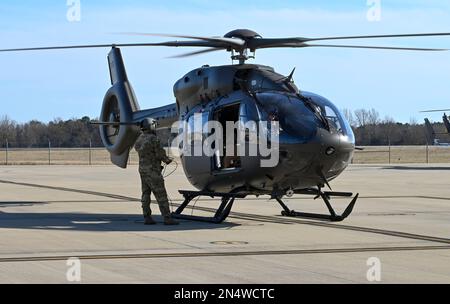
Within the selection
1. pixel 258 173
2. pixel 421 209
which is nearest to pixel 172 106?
pixel 258 173

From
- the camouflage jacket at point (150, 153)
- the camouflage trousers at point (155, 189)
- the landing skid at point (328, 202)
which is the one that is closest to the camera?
the camouflage trousers at point (155, 189)

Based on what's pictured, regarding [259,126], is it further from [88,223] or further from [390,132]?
[390,132]

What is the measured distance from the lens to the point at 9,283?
8930 mm

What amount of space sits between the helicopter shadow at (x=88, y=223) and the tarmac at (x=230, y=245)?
20 millimetres

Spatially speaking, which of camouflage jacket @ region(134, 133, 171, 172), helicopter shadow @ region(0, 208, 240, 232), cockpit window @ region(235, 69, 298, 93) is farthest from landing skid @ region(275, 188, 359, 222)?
camouflage jacket @ region(134, 133, 171, 172)

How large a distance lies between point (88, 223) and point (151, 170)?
1.83m

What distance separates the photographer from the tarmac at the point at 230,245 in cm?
973

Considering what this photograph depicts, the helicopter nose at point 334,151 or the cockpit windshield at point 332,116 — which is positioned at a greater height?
the cockpit windshield at point 332,116

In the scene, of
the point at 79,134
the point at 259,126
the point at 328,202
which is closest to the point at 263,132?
the point at 259,126

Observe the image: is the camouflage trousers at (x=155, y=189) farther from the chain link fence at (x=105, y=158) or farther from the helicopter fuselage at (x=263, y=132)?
the chain link fence at (x=105, y=158)

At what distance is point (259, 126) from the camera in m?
15.1

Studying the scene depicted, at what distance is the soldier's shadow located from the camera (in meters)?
15.3

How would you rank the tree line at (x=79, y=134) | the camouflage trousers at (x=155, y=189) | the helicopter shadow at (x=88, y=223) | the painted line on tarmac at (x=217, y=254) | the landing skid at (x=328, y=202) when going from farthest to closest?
the tree line at (x=79, y=134) → the landing skid at (x=328, y=202) → the camouflage trousers at (x=155, y=189) → the helicopter shadow at (x=88, y=223) → the painted line on tarmac at (x=217, y=254)

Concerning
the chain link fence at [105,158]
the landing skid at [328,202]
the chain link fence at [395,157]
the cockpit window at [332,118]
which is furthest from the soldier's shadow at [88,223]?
the chain link fence at [395,157]
